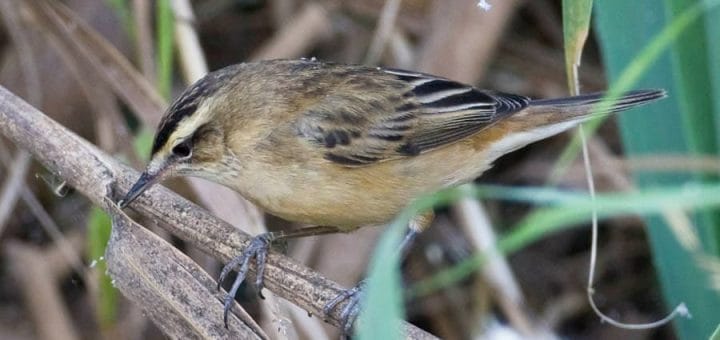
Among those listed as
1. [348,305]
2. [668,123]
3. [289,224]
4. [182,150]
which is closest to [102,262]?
[182,150]

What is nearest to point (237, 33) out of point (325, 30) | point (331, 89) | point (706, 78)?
point (325, 30)

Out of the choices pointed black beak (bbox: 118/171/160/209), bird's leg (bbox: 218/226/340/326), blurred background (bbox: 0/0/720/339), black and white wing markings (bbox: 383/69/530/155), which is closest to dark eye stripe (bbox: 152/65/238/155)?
pointed black beak (bbox: 118/171/160/209)

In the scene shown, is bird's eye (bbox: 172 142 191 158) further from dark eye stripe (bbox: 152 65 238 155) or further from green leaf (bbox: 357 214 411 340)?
green leaf (bbox: 357 214 411 340)

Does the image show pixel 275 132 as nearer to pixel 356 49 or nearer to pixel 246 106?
pixel 246 106

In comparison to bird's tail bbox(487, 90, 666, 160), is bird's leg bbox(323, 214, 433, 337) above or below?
below

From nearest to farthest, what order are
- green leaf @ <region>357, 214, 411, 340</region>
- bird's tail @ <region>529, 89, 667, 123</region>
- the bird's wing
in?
green leaf @ <region>357, 214, 411, 340</region>
bird's tail @ <region>529, 89, 667, 123</region>
the bird's wing
